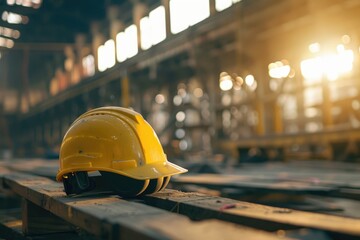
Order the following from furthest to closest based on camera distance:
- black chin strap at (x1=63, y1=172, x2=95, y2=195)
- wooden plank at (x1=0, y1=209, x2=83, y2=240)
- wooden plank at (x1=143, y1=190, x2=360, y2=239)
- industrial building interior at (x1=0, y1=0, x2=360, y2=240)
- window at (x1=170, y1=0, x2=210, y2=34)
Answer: window at (x1=170, y1=0, x2=210, y2=34) < industrial building interior at (x1=0, y1=0, x2=360, y2=240) < wooden plank at (x1=0, y1=209, x2=83, y2=240) < black chin strap at (x1=63, y1=172, x2=95, y2=195) < wooden plank at (x1=143, y1=190, x2=360, y2=239)

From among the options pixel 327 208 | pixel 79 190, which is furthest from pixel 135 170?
pixel 327 208

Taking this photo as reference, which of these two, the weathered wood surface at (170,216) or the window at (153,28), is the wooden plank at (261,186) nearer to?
the weathered wood surface at (170,216)

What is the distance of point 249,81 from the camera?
12.4m

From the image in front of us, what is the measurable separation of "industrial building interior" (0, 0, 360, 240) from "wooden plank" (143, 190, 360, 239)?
0.09 m

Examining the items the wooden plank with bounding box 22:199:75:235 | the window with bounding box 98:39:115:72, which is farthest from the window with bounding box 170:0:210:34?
the wooden plank with bounding box 22:199:75:235

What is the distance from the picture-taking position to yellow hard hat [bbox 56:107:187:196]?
2.49m

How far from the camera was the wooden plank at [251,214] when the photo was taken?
69.8 inches

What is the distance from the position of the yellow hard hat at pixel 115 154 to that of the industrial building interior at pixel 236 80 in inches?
37.7

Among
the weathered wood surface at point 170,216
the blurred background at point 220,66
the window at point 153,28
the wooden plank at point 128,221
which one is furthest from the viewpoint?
the window at point 153,28

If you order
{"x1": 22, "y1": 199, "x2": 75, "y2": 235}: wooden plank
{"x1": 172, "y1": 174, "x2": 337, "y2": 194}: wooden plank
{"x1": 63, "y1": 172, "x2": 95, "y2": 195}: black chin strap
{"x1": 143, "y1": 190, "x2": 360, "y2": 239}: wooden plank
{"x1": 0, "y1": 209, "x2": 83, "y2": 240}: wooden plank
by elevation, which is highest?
{"x1": 63, "y1": 172, "x2": 95, "y2": 195}: black chin strap

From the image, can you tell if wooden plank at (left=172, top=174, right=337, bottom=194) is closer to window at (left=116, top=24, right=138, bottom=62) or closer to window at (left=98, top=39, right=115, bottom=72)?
window at (left=116, top=24, right=138, bottom=62)

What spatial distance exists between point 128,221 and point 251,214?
586 millimetres

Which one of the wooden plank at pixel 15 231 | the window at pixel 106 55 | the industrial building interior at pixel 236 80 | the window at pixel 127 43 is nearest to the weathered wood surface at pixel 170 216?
the industrial building interior at pixel 236 80

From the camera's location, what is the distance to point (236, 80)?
988 cm
